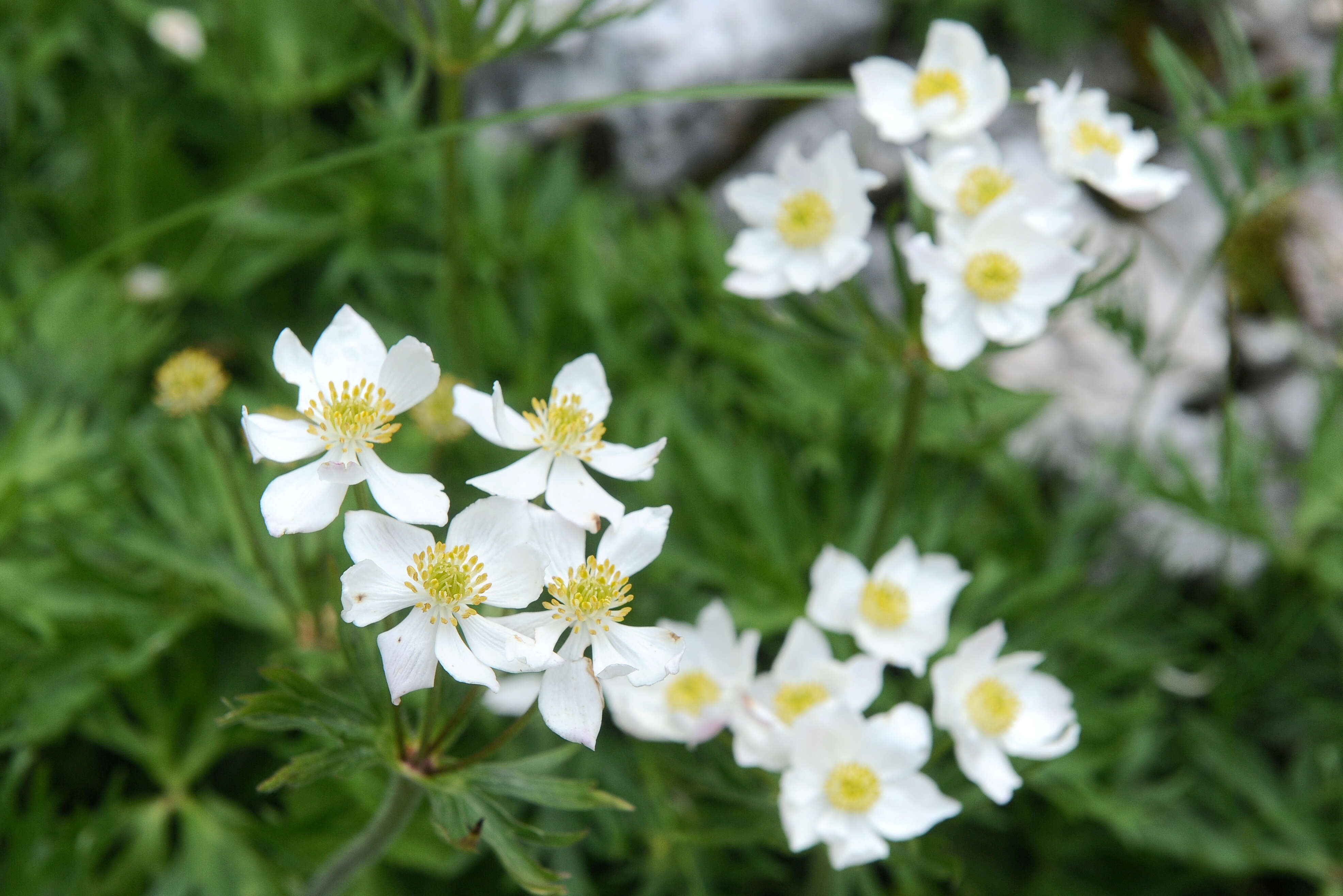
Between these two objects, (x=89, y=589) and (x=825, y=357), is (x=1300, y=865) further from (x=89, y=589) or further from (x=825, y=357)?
(x=89, y=589)

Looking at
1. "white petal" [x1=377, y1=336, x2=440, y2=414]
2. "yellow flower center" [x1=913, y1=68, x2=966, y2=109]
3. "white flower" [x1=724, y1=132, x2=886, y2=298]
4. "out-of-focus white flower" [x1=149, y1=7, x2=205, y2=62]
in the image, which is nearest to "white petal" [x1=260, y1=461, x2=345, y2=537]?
"white petal" [x1=377, y1=336, x2=440, y2=414]

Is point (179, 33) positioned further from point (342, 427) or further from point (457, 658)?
point (457, 658)

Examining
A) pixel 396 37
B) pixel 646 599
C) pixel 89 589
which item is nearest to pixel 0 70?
pixel 396 37

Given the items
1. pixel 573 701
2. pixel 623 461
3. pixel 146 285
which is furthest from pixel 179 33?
pixel 573 701

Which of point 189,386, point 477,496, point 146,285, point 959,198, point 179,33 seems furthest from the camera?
point 179,33

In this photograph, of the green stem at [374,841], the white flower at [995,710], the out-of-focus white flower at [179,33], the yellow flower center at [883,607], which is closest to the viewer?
the green stem at [374,841]

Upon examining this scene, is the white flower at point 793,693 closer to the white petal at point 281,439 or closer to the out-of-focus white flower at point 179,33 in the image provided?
the white petal at point 281,439

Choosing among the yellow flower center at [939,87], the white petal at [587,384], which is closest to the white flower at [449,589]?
the white petal at [587,384]
